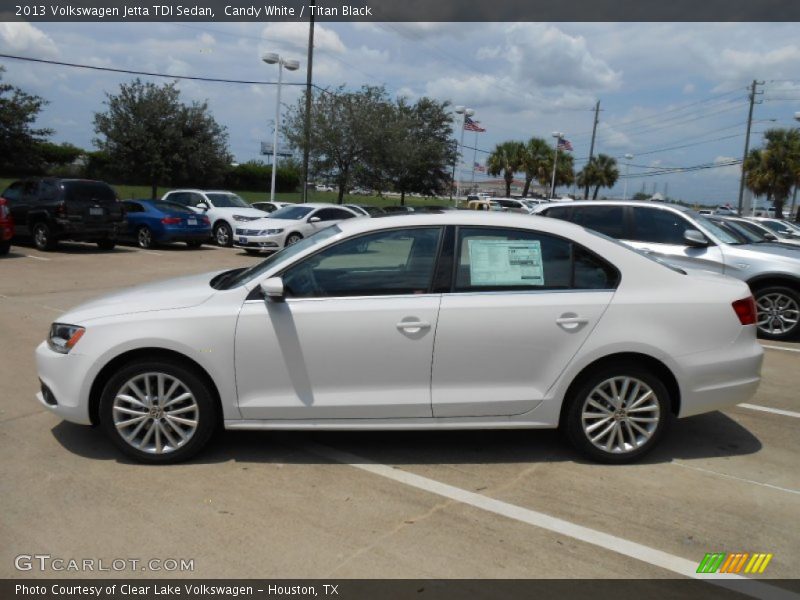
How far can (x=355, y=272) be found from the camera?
14.6 ft

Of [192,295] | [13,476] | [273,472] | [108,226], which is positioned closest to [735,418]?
[273,472]

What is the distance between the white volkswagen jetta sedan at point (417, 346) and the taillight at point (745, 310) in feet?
0.07

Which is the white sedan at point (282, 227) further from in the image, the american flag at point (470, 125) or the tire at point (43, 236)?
the american flag at point (470, 125)

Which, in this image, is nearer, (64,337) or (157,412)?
(157,412)

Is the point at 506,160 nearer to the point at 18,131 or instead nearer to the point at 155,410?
the point at 18,131

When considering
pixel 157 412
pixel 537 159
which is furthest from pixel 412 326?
pixel 537 159

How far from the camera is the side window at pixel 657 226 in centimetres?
932

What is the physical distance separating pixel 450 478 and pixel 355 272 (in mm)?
1468

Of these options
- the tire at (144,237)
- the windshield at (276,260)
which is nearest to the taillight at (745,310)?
the windshield at (276,260)

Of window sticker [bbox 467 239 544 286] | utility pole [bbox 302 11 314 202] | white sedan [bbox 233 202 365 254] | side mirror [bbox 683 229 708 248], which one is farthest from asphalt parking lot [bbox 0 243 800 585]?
utility pole [bbox 302 11 314 202]

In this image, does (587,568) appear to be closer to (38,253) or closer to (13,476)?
(13,476)

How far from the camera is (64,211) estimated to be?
52.4ft

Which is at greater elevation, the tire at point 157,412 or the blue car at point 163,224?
the blue car at point 163,224

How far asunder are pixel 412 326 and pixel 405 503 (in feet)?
3.48
